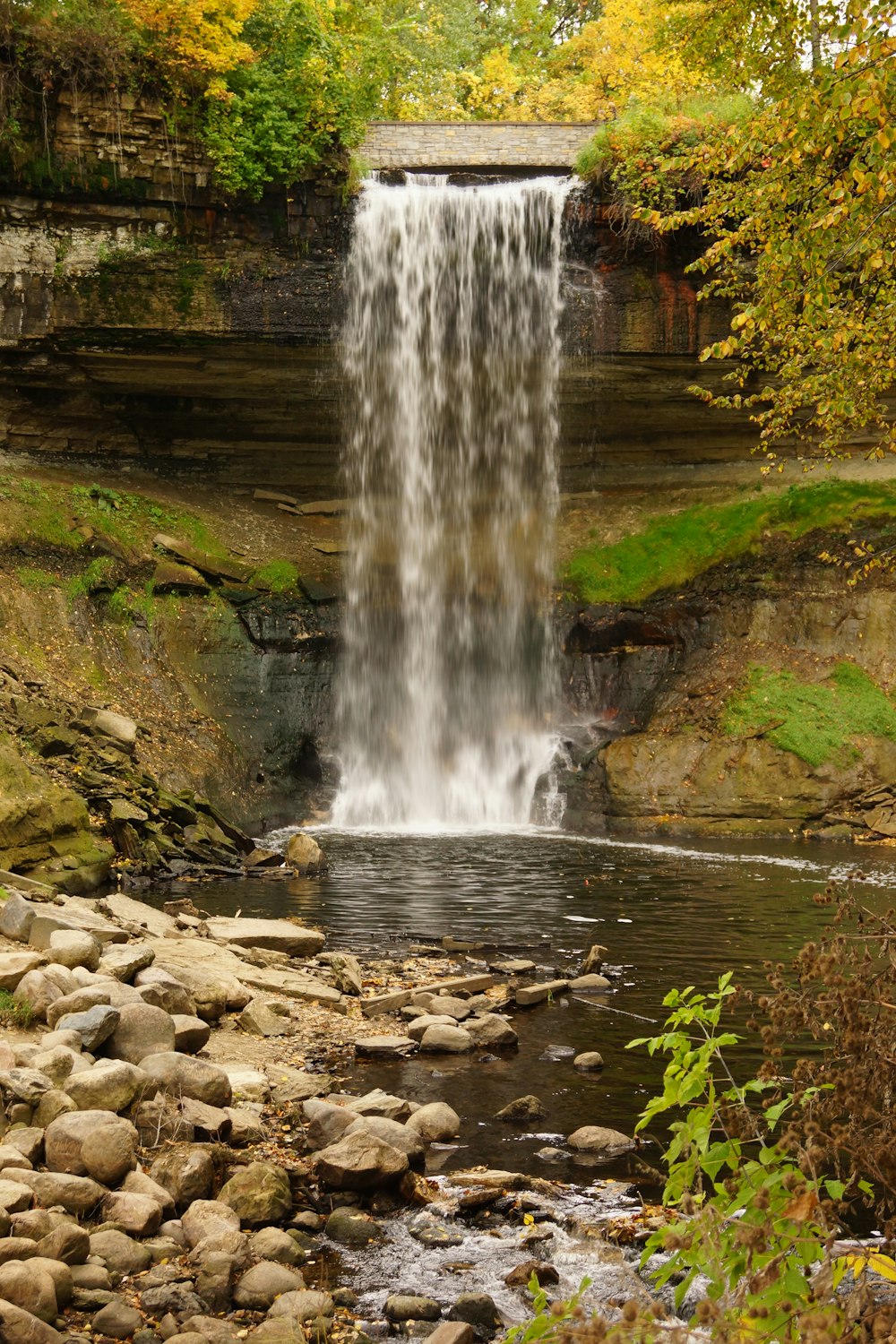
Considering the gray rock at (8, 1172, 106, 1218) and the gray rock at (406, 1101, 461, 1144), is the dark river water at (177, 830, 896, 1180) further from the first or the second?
the gray rock at (8, 1172, 106, 1218)

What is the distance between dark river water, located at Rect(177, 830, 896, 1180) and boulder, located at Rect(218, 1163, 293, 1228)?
3.13 ft

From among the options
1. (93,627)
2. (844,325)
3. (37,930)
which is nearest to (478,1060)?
(37,930)

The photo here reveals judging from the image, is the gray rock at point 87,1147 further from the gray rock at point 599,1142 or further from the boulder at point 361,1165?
the gray rock at point 599,1142

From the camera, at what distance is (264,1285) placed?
4043 millimetres

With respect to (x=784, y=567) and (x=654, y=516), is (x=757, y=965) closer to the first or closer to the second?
(x=784, y=567)

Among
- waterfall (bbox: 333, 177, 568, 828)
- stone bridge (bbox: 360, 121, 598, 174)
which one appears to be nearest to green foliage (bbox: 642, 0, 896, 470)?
waterfall (bbox: 333, 177, 568, 828)

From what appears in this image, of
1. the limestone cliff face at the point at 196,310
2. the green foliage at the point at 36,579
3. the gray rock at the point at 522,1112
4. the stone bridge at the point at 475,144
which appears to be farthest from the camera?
the stone bridge at the point at 475,144

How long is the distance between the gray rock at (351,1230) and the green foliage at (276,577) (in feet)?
56.6

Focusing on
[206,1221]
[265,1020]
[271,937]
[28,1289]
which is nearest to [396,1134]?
[206,1221]

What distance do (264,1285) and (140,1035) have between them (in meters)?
1.91

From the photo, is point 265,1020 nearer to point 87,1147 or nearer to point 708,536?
point 87,1147

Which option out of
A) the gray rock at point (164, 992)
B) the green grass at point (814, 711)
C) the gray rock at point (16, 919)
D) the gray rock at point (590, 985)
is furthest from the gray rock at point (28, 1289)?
the green grass at point (814, 711)

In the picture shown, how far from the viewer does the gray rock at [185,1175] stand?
4.59 m

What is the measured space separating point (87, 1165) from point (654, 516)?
67.9 ft
